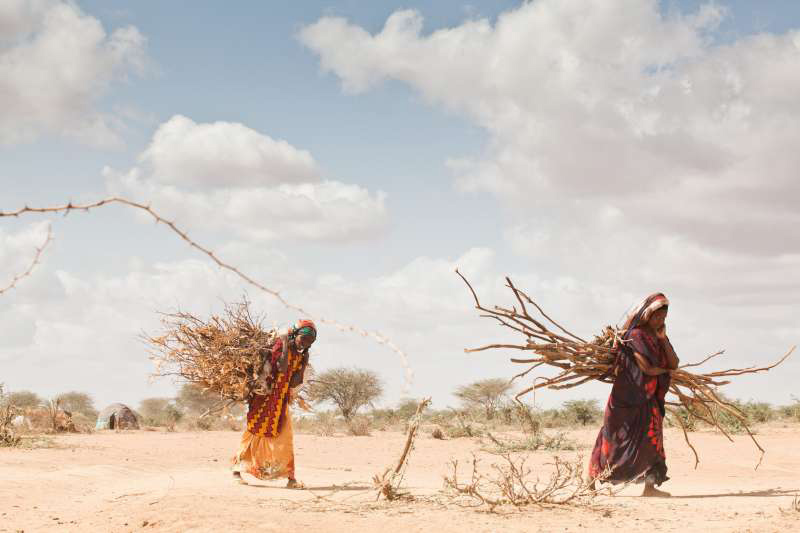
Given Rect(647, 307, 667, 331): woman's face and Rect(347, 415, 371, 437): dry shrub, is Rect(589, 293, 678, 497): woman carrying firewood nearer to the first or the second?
Rect(647, 307, 667, 331): woman's face

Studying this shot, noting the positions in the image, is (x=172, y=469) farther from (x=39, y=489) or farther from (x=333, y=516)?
(x=333, y=516)

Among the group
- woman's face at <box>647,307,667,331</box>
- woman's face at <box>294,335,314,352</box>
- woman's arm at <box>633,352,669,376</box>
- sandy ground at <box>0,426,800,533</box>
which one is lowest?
sandy ground at <box>0,426,800,533</box>

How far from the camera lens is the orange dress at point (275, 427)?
9.58 meters

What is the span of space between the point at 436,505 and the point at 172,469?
7.07m

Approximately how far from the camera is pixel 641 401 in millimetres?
8609

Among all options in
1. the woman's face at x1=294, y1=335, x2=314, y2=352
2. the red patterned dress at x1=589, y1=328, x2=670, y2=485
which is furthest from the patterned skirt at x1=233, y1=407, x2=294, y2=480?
the red patterned dress at x1=589, y1=328, x2=670, y2=485

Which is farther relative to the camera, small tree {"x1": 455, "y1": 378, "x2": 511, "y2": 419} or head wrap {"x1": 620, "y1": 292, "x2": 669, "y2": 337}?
small tree {"x1": 455, "y1": 378, "x2": 511, "y2": 419}

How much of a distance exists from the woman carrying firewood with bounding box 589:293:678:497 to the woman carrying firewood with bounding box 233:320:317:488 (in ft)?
11.7

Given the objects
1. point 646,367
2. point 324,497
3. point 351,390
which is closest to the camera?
point 324,497

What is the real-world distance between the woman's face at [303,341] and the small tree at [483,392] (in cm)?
2209

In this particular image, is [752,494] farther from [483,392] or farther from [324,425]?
[483,392]

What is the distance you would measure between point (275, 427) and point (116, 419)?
57.2 feet

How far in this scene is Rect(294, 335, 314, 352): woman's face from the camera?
31.2 ft

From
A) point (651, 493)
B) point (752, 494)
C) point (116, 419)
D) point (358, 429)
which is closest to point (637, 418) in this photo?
point (651, 493)
